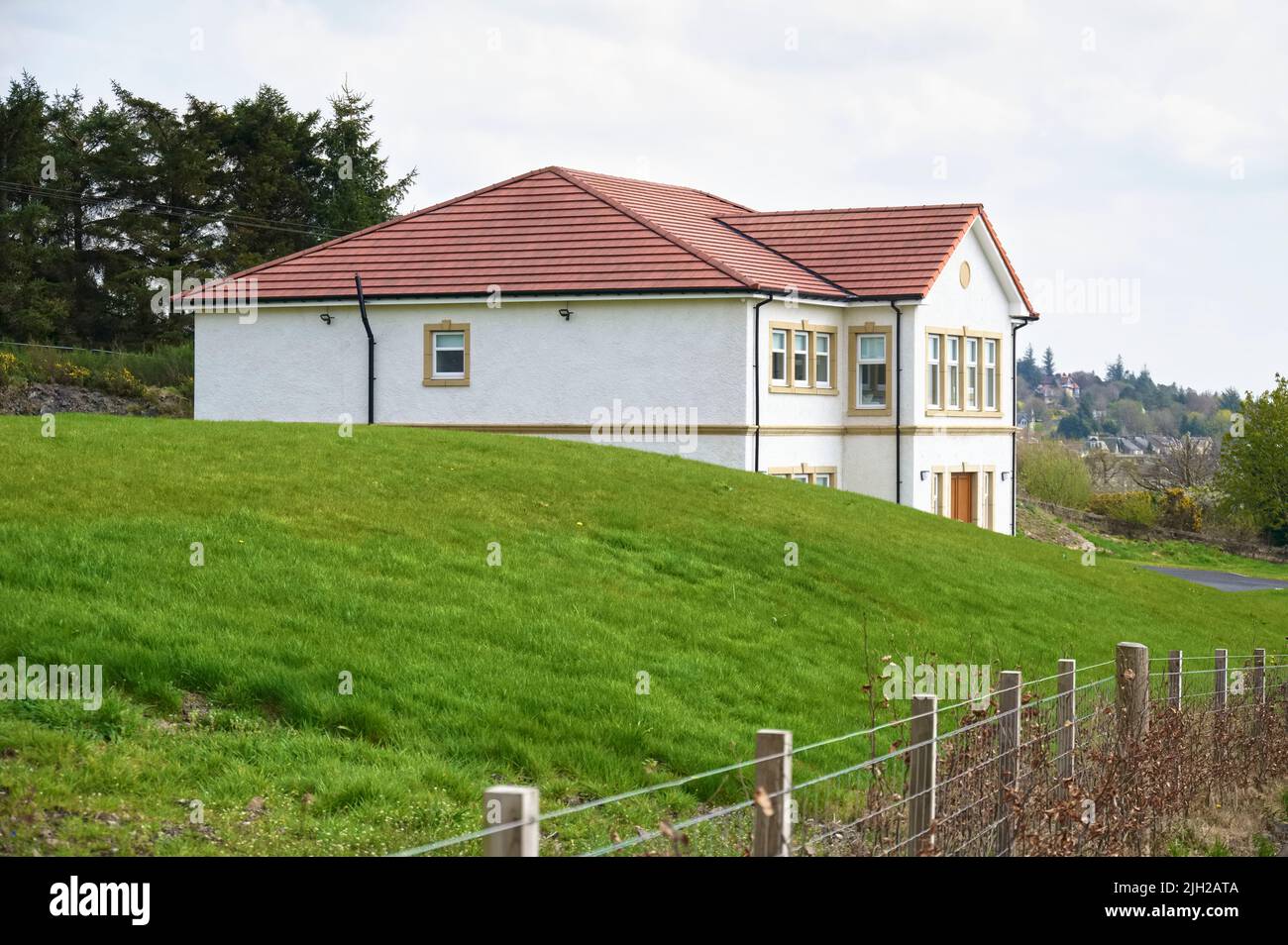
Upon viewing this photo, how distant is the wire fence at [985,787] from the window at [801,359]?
22.4 meters

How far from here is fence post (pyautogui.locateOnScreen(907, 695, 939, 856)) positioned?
24.8 feet

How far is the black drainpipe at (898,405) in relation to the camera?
1451 inches

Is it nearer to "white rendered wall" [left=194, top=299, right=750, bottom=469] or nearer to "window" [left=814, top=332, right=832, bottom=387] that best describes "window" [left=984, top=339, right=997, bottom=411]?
"window" [left=814, top=332, right=832, bottom=387]

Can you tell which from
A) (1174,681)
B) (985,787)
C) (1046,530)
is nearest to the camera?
(985,787)

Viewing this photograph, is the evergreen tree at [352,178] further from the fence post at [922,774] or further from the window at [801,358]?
the fence post at [922,774]

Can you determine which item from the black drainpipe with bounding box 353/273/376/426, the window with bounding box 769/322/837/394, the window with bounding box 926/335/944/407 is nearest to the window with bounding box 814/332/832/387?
the window with bounding box 769/322/837/394

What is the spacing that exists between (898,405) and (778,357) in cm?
363

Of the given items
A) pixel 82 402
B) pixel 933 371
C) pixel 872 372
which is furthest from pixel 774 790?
pixel 82 402

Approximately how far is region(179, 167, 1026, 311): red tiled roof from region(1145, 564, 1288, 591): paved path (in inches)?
416

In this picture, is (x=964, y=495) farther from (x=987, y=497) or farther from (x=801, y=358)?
(x=801, y=358)

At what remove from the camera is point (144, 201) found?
200 feet

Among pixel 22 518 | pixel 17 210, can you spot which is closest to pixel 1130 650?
pixel 22 518

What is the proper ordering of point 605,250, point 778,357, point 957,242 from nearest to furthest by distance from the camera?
1. point 778,357
2. point 605,250
3. point 957,242

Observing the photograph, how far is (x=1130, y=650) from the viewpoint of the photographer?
10.8m
